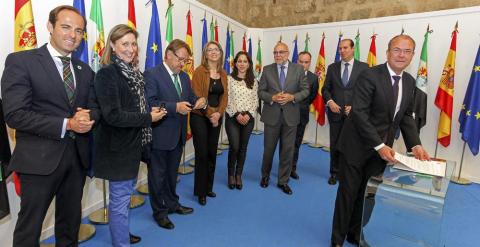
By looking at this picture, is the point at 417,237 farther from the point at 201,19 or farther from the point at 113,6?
the point at 201,19

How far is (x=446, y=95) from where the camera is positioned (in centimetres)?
432

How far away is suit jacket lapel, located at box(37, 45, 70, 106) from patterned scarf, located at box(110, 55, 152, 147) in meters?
0.34

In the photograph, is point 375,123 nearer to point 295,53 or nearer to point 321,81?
point 321,81

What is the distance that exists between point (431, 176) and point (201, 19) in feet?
12.8

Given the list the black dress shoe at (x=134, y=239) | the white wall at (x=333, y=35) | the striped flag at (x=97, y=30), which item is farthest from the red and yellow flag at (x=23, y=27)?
the black dress shoe at (x=134, y=239)

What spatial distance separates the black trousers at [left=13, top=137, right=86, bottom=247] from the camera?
1.64 meters

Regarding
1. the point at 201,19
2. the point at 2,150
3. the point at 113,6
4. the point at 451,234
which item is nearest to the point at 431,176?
the point at 451,234

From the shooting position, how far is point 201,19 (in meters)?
4.75

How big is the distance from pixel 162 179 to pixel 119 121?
900mm

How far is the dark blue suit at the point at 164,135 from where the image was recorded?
248 centimetres

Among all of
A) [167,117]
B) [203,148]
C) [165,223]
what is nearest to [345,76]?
[203,148]

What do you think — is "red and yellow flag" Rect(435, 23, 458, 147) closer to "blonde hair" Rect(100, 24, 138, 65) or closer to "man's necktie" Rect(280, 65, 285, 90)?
"man's necktie" Rect(280, 65, 285, 90)

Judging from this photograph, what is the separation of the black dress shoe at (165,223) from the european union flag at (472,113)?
3909 millimetres

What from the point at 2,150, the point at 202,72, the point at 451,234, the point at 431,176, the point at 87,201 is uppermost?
the point at 202,72
